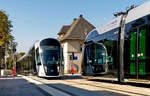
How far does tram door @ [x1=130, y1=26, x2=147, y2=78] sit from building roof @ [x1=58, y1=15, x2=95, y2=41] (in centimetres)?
8206

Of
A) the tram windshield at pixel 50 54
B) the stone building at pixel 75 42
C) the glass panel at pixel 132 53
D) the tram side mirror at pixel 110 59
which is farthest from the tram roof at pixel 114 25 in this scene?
the stone building at pixel 75 42

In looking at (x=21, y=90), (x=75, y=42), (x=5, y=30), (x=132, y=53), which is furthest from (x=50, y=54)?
(x=75, y=42)

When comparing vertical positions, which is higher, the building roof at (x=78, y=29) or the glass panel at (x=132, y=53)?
the building roof at (x=78, y=29)

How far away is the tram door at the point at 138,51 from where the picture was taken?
18.2 meters

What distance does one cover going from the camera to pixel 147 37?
58.7ft

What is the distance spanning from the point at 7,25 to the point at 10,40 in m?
3.00

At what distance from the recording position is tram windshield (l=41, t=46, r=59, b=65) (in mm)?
37562

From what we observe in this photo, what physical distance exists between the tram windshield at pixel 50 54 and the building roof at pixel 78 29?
63685 mm

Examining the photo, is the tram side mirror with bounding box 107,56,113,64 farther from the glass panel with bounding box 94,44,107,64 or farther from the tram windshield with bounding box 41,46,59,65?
the tram windshield with bounding box 41,46,59,65

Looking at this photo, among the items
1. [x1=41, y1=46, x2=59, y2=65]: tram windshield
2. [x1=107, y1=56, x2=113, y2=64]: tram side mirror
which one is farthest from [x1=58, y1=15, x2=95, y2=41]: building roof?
[x1=107, y1=56, x2=113, y2=64]: tram side mirror

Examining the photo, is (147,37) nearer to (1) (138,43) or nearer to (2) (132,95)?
(1) (138,43)

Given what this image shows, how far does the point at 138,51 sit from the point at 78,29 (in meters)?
→ 86.8

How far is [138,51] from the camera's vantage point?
18828 mm

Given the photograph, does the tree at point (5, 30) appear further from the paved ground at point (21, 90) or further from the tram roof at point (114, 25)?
the paved ground at point (21, 90)
